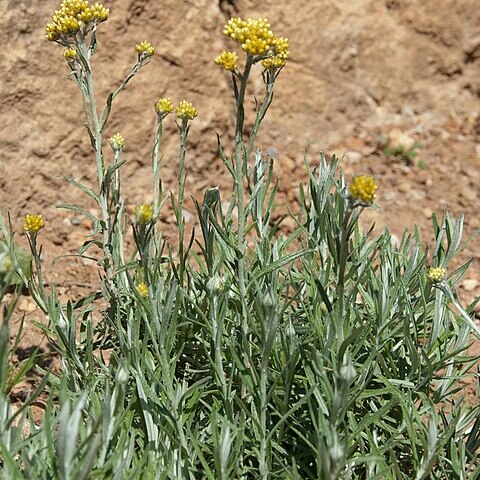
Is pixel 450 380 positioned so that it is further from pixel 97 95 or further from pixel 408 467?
pixel 97 95

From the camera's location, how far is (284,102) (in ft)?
14.7

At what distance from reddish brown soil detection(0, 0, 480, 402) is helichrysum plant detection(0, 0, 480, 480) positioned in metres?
1.04

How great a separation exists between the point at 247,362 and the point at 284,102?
2.61 m

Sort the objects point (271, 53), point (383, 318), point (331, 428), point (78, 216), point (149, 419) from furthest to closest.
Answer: point (78, 216) → point (383, 318) → point (149, 419) → point (271, 53) → point (331, 428)

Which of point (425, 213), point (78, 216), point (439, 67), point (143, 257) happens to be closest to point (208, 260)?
point (143, 257)

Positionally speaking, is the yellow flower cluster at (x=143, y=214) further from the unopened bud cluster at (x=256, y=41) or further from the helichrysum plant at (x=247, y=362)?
the unopened bud cluster at (x=256, y=41)

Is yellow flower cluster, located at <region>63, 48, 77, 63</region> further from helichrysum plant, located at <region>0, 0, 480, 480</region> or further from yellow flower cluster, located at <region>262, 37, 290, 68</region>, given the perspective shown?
yellow flower cluster, located at <region>262, 37, 290, 68</region>

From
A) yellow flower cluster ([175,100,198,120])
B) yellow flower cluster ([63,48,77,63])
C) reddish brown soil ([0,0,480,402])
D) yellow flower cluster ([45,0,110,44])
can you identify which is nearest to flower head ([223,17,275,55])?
yellow flower cluster ([175,100,198,120])

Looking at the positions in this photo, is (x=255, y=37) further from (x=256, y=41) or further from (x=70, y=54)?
(x=70, y=54)

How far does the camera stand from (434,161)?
4668mm

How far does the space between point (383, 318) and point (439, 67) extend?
9.65 feet

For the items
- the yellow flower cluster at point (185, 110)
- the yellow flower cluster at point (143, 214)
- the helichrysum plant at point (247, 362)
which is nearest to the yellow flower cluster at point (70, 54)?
the helichrysum plant at point (247, 362)

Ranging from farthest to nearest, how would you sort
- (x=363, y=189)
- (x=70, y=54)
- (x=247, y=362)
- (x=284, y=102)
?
(x=284, y=102), (x=70, y=54), (x=247, y=362), (x=363, y=189)

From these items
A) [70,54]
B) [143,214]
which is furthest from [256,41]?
[70,54]
